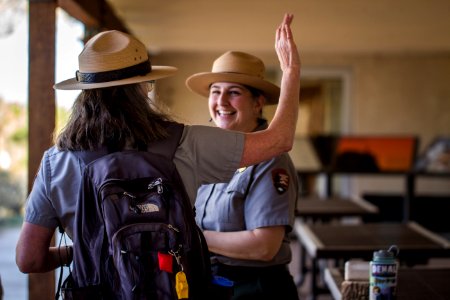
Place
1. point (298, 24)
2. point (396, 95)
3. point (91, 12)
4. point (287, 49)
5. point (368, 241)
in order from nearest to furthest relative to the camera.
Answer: point (287, 49), point (368, 241), point (91, 12), point (298, 24), point (396, 95)

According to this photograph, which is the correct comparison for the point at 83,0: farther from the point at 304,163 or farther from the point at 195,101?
the point at 195,101

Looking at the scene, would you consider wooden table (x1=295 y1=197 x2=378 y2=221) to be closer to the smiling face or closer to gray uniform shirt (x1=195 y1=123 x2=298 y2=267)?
the smiling face

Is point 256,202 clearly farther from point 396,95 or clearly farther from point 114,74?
point 396,95

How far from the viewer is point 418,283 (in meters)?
2.38

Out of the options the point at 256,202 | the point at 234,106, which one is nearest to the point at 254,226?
the point at 256,202

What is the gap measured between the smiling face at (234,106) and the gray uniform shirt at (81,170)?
76 cm

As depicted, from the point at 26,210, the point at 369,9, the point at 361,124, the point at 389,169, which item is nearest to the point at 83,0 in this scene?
the point at 26,210

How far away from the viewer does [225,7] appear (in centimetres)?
570

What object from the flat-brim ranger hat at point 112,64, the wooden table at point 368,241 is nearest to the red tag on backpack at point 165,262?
the flat-brim ranger hat at point 112,64

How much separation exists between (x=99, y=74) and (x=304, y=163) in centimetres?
659

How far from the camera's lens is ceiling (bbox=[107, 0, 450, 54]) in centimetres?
561

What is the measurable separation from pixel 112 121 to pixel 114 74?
0.13 m

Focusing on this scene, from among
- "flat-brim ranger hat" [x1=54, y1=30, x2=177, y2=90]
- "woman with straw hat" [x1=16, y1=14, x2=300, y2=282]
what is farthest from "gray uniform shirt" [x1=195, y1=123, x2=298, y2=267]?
"flat-brim ranger hat" [x1=54, y1=30, x2=177, y2=90]

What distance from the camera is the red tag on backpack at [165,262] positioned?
146 centimetres
